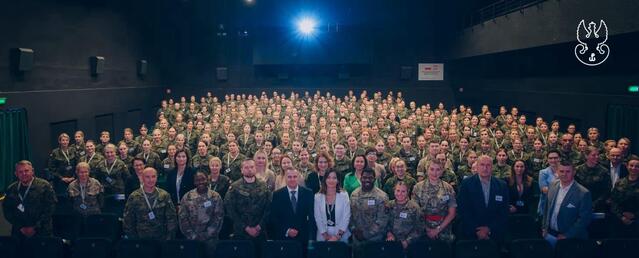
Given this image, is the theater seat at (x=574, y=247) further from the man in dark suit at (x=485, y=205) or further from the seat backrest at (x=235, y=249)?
the seat backrest at (x=235, y=249)

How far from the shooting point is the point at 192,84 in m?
20.6

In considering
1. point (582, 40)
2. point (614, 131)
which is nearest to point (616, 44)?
point (582, 40)

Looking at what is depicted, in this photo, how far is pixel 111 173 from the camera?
680 cm

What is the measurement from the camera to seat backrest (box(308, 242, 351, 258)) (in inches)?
177

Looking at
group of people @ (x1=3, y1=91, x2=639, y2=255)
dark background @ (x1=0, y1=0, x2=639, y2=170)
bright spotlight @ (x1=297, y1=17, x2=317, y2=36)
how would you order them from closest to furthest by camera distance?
group of people @ (x1=3, y1=91, x2=639, y2=255), dark background @ (x1=0, y1=0, x2=639, y2=170), bright spotlight @ (x1=297, y1=17, x2=317, y2=36)

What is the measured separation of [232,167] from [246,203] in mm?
2326

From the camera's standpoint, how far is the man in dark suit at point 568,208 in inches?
189

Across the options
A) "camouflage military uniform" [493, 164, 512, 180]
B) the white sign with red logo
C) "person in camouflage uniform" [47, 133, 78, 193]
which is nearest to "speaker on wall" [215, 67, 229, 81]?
the white sign with red logo

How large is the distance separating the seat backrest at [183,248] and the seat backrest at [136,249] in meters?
0.15

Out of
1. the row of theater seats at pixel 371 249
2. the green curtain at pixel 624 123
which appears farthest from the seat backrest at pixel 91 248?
the green curtain at pixel 624 123

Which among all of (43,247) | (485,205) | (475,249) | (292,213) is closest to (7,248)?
(43,247)

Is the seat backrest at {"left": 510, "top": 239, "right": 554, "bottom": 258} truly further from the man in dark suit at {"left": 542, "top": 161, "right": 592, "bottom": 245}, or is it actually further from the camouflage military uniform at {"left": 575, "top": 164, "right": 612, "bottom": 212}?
the camouflage military uniform at {"left": 575, "top": 164, "right": 612, "bottom": 212}

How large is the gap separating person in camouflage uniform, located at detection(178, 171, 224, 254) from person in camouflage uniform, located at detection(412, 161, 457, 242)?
2.35 m

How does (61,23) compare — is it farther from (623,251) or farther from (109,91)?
(623,251)
